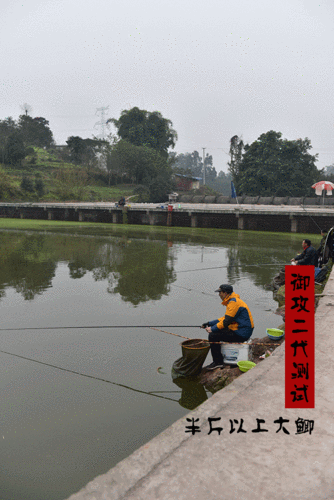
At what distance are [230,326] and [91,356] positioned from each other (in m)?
2.56

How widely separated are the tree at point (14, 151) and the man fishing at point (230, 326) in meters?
70.3

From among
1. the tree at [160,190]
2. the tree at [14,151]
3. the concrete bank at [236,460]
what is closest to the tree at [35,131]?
the tree at [14,151]

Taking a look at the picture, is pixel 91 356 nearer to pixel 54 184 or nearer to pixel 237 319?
pixel 237 319

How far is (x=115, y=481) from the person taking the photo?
3094 millimetres

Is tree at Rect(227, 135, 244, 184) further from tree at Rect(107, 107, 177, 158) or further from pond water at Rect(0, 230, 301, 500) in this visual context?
pond water at Rect(0, 230, 301, 500)

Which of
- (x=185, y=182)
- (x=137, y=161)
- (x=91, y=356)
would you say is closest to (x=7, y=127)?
(x=137, y=161)

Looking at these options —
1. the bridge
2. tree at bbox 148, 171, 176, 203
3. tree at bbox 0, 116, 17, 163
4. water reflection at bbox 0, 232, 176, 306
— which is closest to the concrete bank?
water reflection at bbox 0, 232, 176, 306

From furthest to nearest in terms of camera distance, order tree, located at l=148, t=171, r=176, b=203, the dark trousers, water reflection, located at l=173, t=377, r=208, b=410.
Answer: tree, located at l=148, t=171, r=176, b=203 → the dark trousers → water reflection, located at l=173, t=377, r=208, b=410

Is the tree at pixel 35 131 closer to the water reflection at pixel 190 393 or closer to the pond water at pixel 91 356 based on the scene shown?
the pond water at pixel 91 356

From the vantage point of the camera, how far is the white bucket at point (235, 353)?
6.20 meters

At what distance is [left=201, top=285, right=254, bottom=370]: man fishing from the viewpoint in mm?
6176

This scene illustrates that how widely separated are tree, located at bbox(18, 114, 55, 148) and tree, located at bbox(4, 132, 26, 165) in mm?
24151

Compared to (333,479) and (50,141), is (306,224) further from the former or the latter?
(50,141)

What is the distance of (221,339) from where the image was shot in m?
6.38
